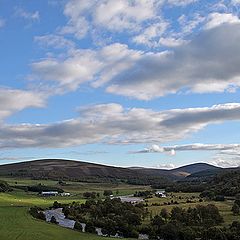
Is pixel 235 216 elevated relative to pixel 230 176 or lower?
lower

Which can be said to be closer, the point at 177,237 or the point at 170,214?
the point at 177,237

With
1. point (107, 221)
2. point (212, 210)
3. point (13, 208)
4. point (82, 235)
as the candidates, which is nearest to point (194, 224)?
point (212, 210)

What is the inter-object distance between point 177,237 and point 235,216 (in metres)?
28.6

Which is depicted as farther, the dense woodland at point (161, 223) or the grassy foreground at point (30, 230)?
the dense woodland at point (161, 223)

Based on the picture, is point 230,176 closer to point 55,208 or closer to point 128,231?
point 55,208

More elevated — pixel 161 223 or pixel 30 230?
pixel 161 223

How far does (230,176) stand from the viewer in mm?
198250

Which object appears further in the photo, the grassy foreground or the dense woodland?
the dense woodland

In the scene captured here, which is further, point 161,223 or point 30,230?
point 161,223

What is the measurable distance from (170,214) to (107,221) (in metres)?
17.0

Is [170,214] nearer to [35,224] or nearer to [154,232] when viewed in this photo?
[154,232]

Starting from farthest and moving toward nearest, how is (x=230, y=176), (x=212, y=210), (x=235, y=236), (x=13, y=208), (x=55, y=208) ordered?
(x=230, y=176), (x=55, y=208), (x=13, y=208), (x=212, y=210), (x=235, y=236)

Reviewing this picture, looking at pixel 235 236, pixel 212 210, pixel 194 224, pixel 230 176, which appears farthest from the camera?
pixel 230 176

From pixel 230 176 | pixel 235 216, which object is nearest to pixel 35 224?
pixel 235 216
